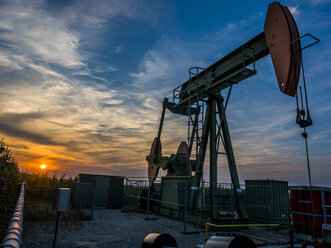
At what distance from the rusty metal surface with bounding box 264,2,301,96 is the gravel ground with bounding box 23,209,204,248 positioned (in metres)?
5.49

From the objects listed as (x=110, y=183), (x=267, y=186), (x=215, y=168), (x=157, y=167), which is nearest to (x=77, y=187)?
(x=110, y=183)

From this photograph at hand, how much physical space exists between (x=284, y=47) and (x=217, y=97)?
5.98 metres

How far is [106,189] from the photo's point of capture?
17.0 meters

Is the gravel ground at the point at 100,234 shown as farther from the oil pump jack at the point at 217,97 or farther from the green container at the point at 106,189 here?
the green container at the point at 106,189

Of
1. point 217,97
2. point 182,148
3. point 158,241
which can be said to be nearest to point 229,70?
point 217,97

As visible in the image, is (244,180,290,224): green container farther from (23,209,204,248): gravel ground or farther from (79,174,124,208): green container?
(79,174,124,208): green container

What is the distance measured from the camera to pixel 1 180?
30.5ft

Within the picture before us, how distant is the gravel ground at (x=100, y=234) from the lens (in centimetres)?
715

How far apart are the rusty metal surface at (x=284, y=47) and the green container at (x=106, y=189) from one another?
45.2 ft

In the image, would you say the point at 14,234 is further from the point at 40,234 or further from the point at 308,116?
the point at 40,234

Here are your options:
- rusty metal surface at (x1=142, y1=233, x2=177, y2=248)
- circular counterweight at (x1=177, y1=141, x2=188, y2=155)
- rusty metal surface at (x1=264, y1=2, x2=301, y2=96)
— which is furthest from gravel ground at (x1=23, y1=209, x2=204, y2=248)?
rusty metal surface at (x1=264, y1=2, x2=301, y2=96)

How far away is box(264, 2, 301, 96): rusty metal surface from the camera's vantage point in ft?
20.0

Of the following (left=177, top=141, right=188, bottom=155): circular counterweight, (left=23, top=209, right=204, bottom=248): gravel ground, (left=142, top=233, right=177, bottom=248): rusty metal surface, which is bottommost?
(left=23, top=209, right=204, bottom=248): gravel ground

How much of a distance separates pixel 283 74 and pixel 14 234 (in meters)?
6.65
